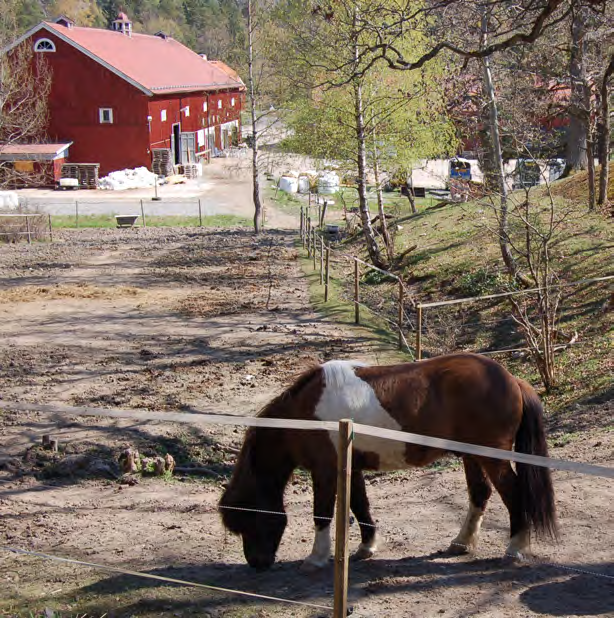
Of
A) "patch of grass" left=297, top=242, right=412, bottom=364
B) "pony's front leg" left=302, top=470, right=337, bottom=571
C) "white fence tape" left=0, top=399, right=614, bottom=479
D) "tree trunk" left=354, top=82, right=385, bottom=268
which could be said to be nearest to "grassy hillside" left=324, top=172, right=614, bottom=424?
"patch of grass" left=297, top=242, right=412, bottom=364

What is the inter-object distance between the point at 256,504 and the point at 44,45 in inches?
1633

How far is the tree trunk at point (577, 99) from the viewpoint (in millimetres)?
15039

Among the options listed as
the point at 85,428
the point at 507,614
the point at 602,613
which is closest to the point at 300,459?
the point at 507,614

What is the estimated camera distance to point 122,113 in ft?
137

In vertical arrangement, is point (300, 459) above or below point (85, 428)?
above

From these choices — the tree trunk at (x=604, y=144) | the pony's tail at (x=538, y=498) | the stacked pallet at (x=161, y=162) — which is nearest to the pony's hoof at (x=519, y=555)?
the pony's tail at (x=538, y=498)

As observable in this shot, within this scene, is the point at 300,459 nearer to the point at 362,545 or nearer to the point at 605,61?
the point at 362,545

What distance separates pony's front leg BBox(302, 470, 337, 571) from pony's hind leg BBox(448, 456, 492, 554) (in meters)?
0.86

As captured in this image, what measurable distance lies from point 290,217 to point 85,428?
78.7 ft

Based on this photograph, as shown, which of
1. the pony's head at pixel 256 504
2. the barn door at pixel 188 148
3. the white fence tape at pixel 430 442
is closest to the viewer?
the white fence tape at pixel 430 442

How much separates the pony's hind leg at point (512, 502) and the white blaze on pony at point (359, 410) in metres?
0.62

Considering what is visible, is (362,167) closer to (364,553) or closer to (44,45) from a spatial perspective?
(364,553)

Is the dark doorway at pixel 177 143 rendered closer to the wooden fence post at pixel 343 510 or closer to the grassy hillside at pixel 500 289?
the grassy hillside at pixel 500 289

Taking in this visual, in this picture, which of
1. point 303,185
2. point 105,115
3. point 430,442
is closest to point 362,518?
point 430,442
